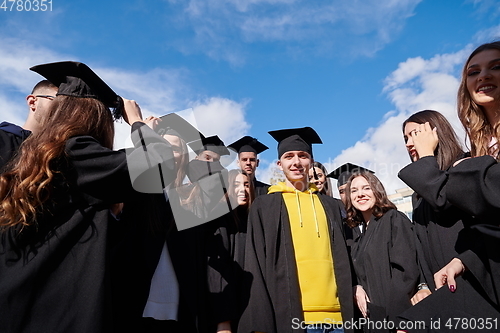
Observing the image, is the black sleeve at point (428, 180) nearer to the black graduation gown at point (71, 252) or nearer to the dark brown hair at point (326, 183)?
the black graduation gown at point (71, 252)

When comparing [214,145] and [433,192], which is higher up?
[214,145]

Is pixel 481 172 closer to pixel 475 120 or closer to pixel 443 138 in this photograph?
pixel 475 120

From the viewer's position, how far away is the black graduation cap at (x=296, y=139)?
156 inches

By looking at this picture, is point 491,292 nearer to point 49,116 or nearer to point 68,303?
point 68,303

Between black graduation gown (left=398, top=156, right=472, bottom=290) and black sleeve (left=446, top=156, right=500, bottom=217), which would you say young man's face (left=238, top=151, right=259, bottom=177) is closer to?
black graduation gown (left=398, top=156, right=472, bottom=290)

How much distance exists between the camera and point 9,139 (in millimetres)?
2480

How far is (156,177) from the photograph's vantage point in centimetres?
207

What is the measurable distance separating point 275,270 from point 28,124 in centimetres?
221

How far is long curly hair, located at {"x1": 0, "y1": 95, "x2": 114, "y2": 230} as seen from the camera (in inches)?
70.8

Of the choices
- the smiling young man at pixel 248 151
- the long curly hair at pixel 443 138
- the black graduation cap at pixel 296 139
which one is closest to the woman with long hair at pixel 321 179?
the smiling young man at pixel 248 151

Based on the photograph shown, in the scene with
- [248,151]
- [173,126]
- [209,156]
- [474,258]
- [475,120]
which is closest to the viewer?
[474,258]

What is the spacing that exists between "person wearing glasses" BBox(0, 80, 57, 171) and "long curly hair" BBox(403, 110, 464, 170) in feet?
8.77

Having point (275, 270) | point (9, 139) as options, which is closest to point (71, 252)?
point (9, 139)

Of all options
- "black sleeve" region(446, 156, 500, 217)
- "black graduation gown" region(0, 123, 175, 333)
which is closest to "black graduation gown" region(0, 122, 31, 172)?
"black graduation gown" region(0, 123, 175, 333)
